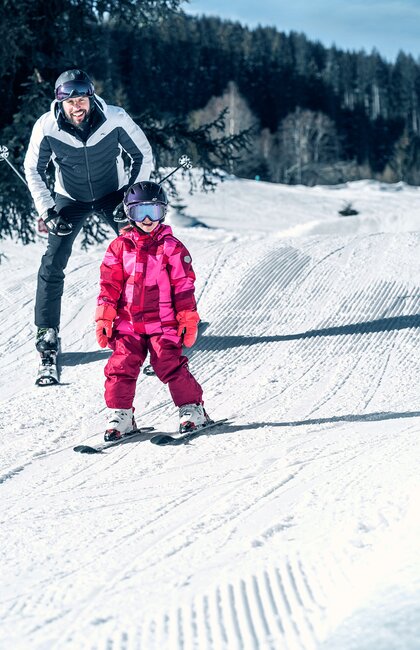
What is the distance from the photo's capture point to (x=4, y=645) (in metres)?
2.12

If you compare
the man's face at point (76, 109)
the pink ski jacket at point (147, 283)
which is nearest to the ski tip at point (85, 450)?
the pink ski jacket at point (147, 283)

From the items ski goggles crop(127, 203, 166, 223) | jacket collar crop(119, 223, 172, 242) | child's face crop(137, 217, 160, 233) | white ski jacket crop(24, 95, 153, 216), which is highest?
white ski jacket crop(24, 95, 153, 216)

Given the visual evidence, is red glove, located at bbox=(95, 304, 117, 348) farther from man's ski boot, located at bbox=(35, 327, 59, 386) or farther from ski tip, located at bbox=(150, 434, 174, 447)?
man's ski boot, located at bbox=(35, 327, 59, 386)

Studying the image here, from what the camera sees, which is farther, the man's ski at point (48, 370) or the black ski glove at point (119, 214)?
the man's ski at point (48, 370)

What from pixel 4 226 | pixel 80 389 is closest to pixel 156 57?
pixel 4 226

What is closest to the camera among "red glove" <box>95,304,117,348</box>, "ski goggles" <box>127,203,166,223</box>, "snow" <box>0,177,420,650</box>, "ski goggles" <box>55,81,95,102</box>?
"snow" <box>0,177,420,650</box>

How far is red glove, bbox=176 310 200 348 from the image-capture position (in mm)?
4418

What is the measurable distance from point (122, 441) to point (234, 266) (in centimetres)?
433

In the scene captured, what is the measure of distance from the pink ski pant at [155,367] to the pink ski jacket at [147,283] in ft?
0.27

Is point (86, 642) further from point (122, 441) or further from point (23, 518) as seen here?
point (122, 441)

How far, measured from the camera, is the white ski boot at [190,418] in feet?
14.4

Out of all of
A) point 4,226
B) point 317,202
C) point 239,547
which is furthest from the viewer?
point 317,202

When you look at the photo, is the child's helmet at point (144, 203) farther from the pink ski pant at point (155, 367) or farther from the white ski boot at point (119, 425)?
the white ski boot at point (119, 425)

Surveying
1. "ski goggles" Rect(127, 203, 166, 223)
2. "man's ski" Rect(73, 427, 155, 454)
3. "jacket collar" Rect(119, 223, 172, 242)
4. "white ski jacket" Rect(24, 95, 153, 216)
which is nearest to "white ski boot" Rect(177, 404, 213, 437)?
Result: "man's ski" Rect(73, 427, 155, 454)
